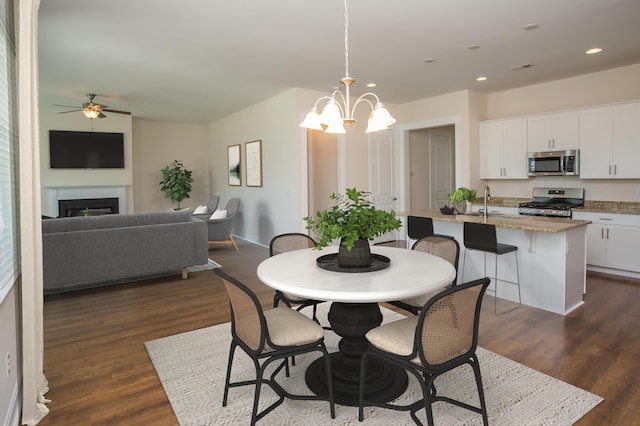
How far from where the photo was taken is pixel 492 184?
6.62 meters

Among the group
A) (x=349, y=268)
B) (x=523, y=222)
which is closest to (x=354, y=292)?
(x=349, y=268)

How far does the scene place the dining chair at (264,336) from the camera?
196 cm

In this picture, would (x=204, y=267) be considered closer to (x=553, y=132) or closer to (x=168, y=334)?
(x=168, y=334)

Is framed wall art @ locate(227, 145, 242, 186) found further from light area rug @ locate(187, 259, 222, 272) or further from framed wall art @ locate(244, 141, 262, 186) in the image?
light area rug @ locate(187, 259, 222, 272)

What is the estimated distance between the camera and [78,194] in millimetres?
7988

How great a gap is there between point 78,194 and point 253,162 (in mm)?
3772

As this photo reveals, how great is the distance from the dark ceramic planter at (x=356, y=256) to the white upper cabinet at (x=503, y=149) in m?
4.60

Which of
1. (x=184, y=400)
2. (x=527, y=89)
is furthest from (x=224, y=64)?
(x=527, y=89)

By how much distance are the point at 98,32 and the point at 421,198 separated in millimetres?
5894

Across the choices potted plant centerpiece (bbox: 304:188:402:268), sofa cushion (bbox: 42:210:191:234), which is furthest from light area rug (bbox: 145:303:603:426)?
sofa cushion (bbox: 42:210:191:234)

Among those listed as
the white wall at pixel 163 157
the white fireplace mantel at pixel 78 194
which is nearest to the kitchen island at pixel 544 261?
the white fireplace mantel at pixel 78 194

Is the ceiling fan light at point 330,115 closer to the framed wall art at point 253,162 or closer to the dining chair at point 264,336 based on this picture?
the dining chair at point 264,336

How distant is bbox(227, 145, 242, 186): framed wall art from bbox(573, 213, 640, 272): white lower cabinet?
5.93 metres

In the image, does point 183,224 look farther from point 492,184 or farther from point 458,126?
point 492,184
